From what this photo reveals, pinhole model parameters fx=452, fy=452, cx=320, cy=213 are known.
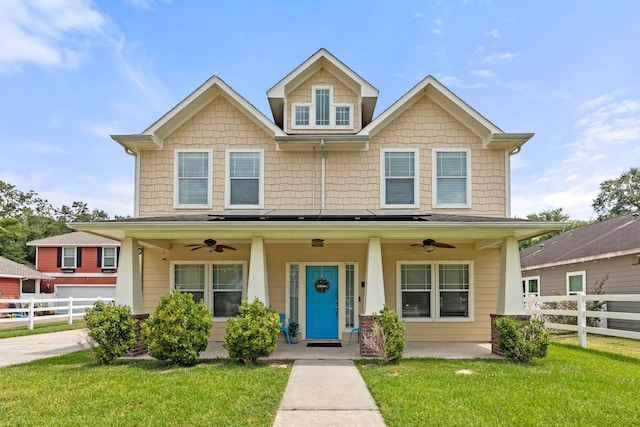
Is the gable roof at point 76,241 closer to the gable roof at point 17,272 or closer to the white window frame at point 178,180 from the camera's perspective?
the gable roof at point 17,272

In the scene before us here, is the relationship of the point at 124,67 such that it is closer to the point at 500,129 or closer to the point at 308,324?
the point at 308,324

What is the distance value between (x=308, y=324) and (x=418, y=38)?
381 inches

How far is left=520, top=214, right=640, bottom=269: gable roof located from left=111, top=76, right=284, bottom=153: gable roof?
38.1 feet

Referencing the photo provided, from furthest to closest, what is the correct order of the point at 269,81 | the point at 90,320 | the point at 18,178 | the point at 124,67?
the point at 18,178 < the point at 124,67 < the point at 269,81 < the point at 90,320

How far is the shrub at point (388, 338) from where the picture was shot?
8.77 meters

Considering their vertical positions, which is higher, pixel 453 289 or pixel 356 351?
pixel 453 289

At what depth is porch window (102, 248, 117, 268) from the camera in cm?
2756

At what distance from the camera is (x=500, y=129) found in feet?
39.2

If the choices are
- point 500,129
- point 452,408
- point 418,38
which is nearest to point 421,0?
point 418,38

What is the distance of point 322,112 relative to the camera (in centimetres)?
1262

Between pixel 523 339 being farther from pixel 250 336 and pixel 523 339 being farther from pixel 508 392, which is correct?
pixel 250 336

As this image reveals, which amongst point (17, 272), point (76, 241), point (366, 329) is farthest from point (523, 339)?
point (76, 241)

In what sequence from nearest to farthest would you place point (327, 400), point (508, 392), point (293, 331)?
point (327, 400) < point (508, 392) < point (293, 331)

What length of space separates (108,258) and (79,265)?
1.84 metres
